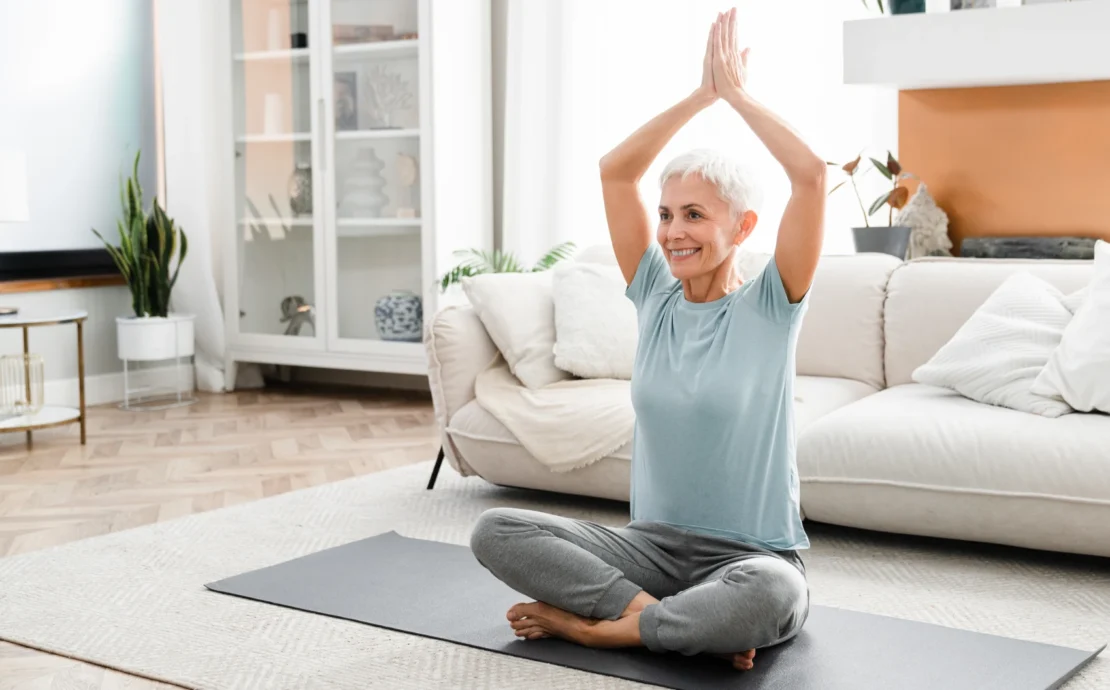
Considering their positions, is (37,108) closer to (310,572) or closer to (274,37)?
(274,37)

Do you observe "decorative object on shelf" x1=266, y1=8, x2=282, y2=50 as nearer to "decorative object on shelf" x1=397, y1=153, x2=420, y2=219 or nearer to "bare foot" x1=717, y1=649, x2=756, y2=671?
"decorative object on shelf" x1=397, y1=153, x2=420, y2=219

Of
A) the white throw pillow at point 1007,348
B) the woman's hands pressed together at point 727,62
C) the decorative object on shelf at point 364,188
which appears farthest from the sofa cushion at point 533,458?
the decorative object on shelf at point 364,188

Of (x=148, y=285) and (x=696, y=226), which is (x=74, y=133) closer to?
(x=148, y=285)

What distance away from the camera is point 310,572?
2.76 m

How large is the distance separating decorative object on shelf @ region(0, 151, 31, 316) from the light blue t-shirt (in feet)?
9.21

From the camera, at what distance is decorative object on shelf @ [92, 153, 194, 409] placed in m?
5.36

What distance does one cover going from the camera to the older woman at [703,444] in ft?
6.64

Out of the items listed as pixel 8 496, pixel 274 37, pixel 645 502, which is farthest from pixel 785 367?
pixel 274 37

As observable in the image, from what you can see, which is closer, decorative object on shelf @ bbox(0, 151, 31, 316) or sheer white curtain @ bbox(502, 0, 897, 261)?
decorative object on shelf @ bbox(0, 151, 31, 316)

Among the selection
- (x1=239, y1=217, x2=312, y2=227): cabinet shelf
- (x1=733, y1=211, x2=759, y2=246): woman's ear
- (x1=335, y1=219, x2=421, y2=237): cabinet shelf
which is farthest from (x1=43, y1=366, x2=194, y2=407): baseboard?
(x1=733, y1=211, x2=759, y2=246): woman's ear

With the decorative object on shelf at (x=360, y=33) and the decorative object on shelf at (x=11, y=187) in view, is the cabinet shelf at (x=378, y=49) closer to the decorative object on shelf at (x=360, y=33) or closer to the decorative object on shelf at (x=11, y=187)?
the decorative object on shelf at (x=360, y=33)

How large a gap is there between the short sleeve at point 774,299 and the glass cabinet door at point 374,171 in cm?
339

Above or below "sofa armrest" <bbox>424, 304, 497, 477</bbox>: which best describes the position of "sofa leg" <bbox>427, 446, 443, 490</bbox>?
below

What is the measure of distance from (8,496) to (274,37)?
272 cm
